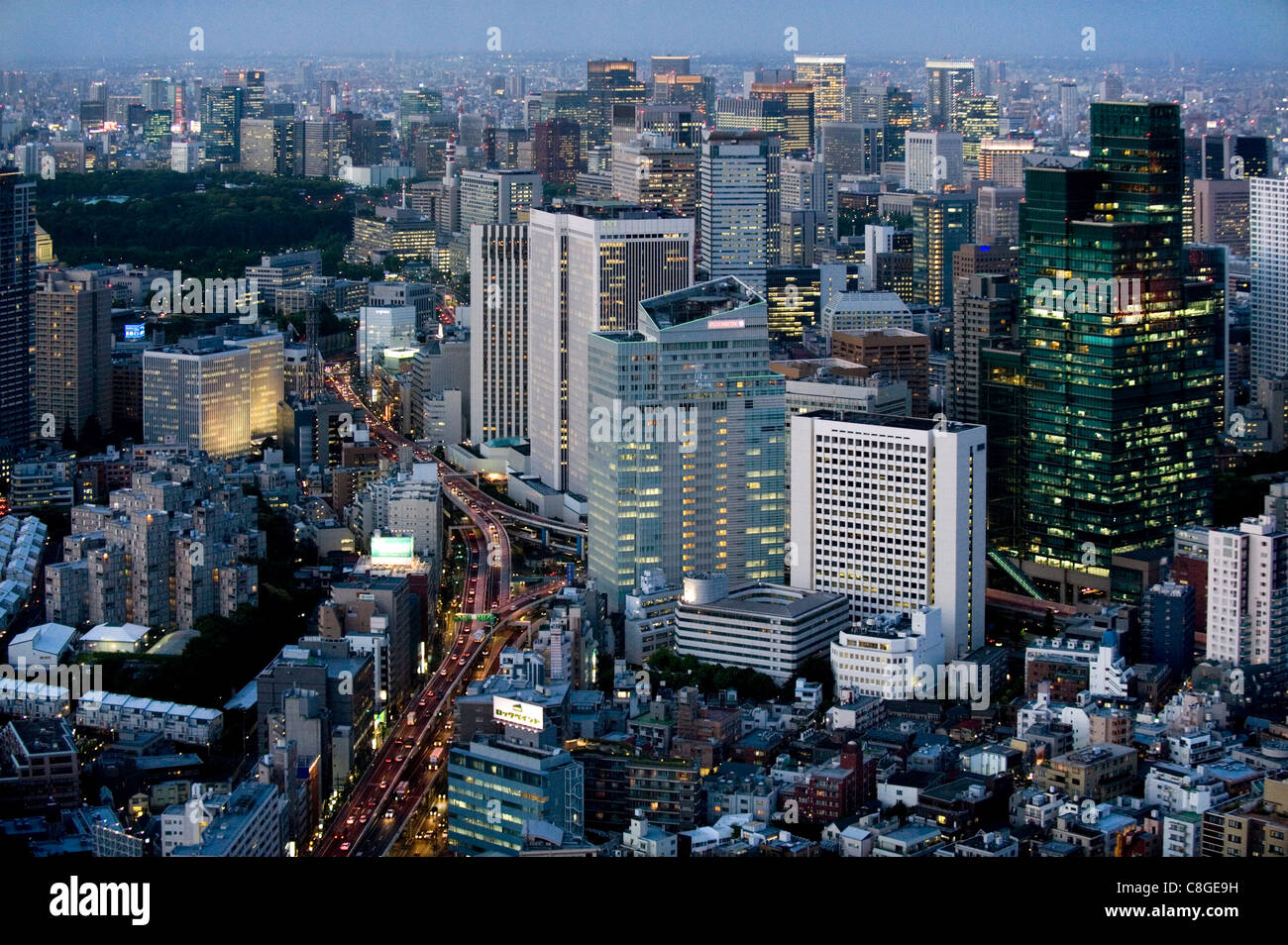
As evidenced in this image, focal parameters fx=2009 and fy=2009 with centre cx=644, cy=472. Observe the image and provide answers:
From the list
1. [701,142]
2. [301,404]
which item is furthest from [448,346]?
[701,142]

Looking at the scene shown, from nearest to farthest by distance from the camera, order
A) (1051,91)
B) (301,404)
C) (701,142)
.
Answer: (1051,91), (301,404), (701,142)

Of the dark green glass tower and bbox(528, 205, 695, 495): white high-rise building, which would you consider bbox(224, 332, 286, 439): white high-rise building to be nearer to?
bbox(528, 205, 695, 495): white high-rise building

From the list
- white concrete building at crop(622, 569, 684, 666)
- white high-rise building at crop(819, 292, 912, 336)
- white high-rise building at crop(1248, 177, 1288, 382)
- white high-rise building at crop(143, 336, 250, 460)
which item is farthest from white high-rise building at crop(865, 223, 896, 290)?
white concrete building at crop(622, 569, 684, 666)

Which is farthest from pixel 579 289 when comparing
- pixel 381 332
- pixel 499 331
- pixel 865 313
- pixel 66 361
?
pixel 381 332

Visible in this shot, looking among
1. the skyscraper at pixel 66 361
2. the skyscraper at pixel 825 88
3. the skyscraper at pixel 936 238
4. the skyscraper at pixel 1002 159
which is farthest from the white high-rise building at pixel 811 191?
the skyscraper at pixel 66 361

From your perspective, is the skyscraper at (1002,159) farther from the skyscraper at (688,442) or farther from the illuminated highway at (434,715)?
the skyscraper at (688,442)

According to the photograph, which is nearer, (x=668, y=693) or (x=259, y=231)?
(x=668, y=693)
